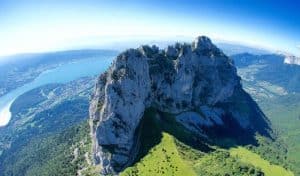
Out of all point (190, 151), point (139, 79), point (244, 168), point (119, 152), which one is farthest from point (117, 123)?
point (244, 168)

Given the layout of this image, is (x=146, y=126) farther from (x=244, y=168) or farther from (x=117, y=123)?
(x=244, y=168)

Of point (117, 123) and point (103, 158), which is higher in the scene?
point (117, 123)

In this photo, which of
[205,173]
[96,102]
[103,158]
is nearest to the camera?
[205,173]

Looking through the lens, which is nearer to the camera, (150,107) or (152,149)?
(152,149)

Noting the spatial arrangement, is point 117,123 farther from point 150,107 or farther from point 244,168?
point 244,168

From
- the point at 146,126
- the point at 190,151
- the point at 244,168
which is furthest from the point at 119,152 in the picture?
the point at 244,168

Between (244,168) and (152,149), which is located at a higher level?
(152,149)

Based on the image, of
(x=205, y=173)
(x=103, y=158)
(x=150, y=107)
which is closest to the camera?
(x=205, y=173)

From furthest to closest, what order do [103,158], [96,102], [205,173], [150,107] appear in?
1. [150,107]
2. [96,102]
3. [103,158]
4. [205,173]

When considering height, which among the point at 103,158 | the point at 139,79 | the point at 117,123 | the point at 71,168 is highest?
the point at 139,79
